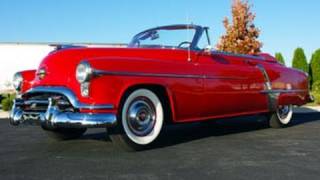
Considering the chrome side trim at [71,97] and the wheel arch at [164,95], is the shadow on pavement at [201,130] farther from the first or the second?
the chrome side trim at [71,97]

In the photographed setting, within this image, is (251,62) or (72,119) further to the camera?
(251,62)

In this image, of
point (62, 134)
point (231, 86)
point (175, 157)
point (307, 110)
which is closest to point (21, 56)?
point (307, 110)

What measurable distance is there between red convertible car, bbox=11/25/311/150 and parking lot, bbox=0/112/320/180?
13.5 inches

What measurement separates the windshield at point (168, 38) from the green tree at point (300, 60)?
20833 mm

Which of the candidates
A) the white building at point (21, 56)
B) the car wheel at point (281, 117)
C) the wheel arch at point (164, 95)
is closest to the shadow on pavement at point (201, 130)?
the car wheel at point (281, 117)

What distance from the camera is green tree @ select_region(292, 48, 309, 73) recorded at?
27672mm

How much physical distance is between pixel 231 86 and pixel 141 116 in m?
1.85

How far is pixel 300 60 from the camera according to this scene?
1096 inches

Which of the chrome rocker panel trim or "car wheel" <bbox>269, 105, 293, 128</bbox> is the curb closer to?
"car wheel" <bbox>269, 105, 293, 128</bbox>

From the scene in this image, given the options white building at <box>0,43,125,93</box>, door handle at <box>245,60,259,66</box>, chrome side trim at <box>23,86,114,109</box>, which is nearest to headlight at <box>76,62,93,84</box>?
chrome side trim at <box>23,86,114,109</box>

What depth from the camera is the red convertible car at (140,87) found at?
5977mm

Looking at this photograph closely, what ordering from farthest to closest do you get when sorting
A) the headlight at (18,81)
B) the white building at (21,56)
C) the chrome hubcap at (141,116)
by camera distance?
the white building at (21,56)
the headlight at (18,81)
the chrome hubcap at (141,116)

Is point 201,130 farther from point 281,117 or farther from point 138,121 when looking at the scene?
point 138,121

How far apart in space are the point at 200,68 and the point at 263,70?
1.88m
